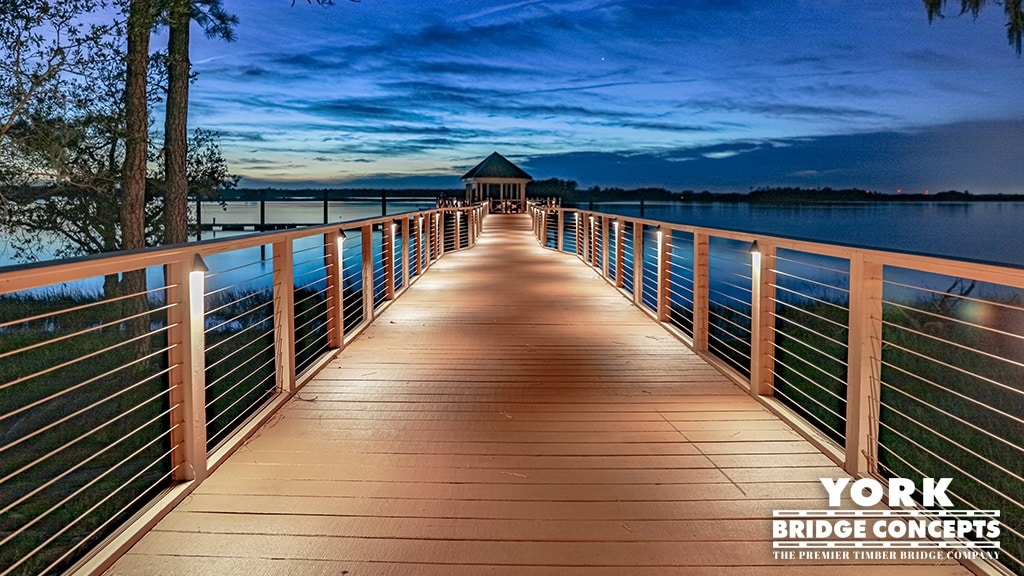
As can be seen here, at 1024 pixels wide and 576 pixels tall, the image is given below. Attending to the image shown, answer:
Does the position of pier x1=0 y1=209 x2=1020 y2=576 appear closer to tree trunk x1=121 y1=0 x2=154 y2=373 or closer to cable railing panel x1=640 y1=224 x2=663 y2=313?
cable railing panel x1=640 y1=224 x2=663 y2=313

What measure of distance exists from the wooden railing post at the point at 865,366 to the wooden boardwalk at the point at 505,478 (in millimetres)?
159

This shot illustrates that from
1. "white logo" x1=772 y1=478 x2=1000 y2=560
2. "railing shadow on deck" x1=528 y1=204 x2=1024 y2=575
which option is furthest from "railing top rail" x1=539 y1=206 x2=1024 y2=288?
"white logo" x1=772 y1=478 x2=1000 y2=560

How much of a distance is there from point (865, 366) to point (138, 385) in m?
3.25

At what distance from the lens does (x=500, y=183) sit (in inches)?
1446

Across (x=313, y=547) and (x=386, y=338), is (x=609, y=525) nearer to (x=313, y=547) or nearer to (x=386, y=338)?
(x=313, y=547)

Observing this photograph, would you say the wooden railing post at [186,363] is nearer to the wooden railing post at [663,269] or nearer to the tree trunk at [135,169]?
the wooden railing post at [663,269]

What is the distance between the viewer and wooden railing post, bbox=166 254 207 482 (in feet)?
7.85

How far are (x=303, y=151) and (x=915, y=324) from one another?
3089 cm

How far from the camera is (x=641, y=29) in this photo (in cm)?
2167

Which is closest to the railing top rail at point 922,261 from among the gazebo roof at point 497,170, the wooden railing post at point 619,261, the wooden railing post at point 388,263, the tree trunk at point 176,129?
the wooden railing post at point 388,263

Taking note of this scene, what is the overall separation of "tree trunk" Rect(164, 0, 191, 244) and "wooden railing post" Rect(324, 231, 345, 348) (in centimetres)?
429

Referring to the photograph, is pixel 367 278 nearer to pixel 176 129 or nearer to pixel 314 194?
pixel 176 129

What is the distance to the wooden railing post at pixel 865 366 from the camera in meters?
2.49

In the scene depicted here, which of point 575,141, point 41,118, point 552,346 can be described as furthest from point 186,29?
point 575,141
